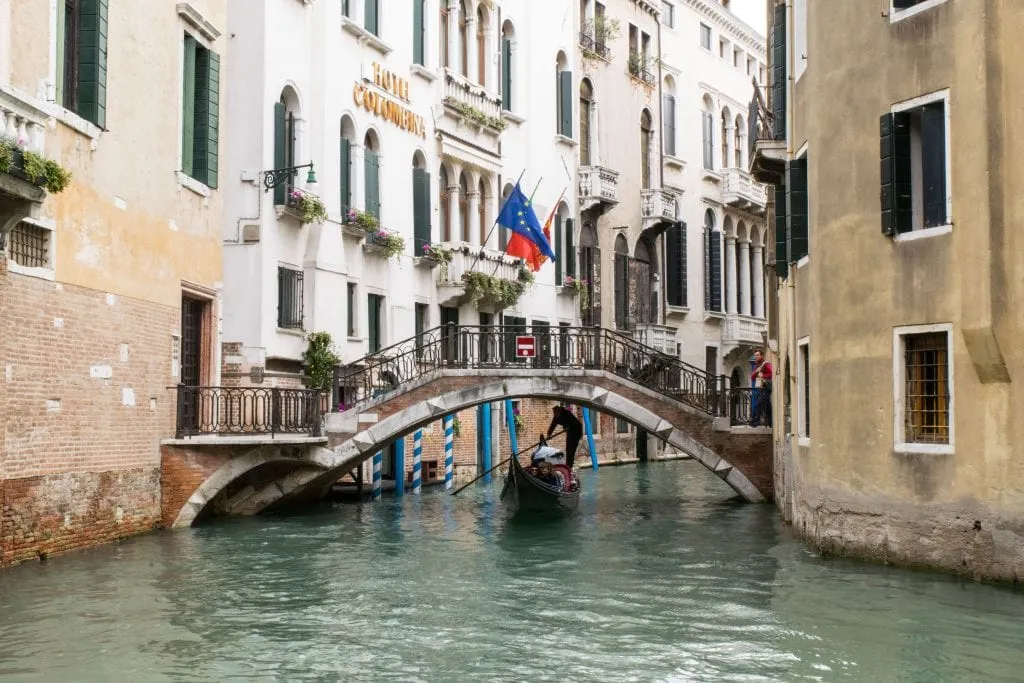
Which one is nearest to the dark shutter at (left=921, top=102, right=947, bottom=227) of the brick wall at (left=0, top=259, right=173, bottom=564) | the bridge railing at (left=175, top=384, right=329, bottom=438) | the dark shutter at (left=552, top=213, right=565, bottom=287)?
the bridge railing at (left=175, top=384, right=329, bottom=438)

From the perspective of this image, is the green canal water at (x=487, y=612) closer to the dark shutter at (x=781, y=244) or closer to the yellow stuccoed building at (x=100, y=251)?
the yellow stuccoed building at (x=100, y=251)

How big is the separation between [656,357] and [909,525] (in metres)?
8.60

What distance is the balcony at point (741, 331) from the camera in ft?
119

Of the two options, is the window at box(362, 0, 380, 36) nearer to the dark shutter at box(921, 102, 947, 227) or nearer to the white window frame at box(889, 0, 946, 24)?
the white window frame at box(889, 0, 946, 24)

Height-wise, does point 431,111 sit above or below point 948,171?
above

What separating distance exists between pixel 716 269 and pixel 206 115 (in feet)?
67.4

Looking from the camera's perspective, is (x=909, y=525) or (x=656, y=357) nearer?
(x=909, y=525)

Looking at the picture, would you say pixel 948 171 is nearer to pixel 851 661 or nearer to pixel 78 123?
pixel 851 661

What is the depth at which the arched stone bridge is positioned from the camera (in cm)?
1845

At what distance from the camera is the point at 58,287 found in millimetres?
13758

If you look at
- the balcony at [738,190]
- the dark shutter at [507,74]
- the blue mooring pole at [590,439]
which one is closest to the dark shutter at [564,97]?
the dark shutter at [507,74]

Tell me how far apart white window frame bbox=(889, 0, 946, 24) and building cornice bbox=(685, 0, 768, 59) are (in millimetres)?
23671

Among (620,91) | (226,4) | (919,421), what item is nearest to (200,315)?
(226,4)

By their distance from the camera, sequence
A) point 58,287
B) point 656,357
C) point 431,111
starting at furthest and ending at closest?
1. point 431,111
2. point 656,357
3. point 58,287
